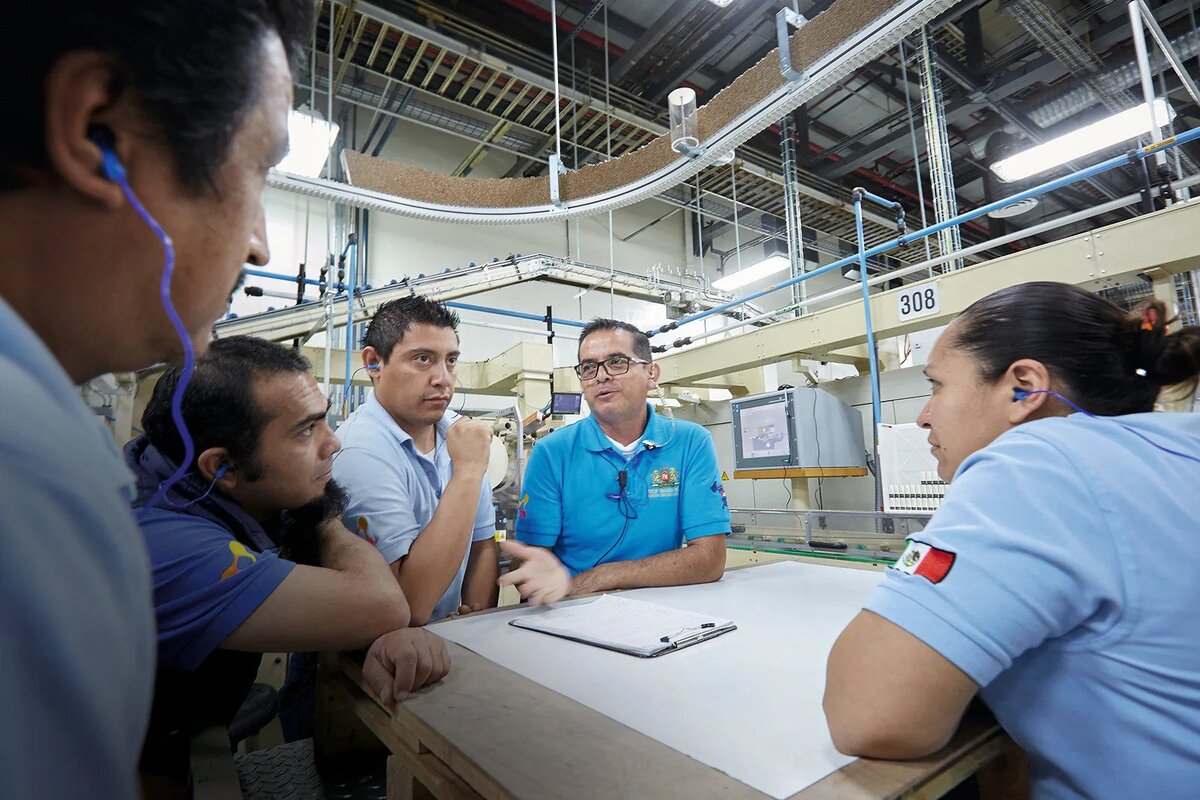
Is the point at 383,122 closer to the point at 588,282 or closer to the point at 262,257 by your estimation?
the point at 588,282

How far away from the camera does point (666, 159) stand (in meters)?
2.48

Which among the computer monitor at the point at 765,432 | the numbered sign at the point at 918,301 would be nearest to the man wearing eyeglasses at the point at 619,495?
the numbered sign at the point at 918,301

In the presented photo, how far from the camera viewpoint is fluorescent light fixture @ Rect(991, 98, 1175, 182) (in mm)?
2820

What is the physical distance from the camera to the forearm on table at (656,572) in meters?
1.43

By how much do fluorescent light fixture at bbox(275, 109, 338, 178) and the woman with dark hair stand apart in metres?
2.92

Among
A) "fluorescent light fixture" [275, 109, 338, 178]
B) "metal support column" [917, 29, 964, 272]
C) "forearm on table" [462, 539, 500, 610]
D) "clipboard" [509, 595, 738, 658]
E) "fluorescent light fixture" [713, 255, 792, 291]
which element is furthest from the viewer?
"fluorescent light fixture" [713, 255, 792, 291]

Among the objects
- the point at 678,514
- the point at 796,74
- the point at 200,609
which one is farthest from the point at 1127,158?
the point at 200,609

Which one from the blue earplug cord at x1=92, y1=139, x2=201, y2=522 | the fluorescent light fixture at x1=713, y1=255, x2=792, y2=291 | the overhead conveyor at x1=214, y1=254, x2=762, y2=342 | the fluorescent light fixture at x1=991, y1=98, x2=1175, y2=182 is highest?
the fluorescent light fixture at x1=713, y1=255, x2=792, y2=291

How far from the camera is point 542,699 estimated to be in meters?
0.73

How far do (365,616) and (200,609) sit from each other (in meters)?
0.23

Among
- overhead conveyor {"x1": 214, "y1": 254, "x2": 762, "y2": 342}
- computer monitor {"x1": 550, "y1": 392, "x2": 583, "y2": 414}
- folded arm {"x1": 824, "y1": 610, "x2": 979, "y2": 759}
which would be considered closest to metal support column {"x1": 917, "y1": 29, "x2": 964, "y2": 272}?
overhead conveyor {"x1": 214, "y1": 254, "x2": 762, "y2": 342}

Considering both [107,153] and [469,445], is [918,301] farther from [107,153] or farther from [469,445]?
[107,153]

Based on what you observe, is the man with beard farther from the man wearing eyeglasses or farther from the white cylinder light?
the white cylinder light

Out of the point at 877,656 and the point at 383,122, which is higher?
the point at 383,122
